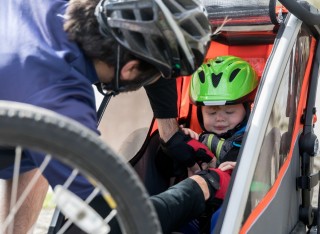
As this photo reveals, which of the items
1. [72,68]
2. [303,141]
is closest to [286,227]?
[303,141]

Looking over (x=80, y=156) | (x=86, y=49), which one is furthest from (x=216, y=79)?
(x=80, y=156)

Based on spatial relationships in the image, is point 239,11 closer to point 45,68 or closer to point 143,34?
point 143,34

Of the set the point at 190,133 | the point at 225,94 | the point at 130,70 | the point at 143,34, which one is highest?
the point at 143,34

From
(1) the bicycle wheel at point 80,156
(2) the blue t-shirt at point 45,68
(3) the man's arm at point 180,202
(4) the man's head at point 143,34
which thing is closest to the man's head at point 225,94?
(3) the man's arm at point 180,202

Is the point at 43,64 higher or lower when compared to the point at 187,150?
higher

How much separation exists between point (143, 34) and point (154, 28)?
30 mm

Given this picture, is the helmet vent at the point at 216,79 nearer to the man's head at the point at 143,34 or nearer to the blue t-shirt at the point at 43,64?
the man's head at the point at 143,34

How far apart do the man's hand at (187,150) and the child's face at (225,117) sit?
0.42 ft

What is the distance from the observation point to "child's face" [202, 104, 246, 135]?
246 cm

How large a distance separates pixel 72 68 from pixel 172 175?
43.2 inches

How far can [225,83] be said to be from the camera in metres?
2.48

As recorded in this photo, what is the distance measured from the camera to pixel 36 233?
3.09 m

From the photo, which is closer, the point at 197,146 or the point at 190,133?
the point at 197,146

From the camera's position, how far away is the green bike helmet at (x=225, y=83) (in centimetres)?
243
